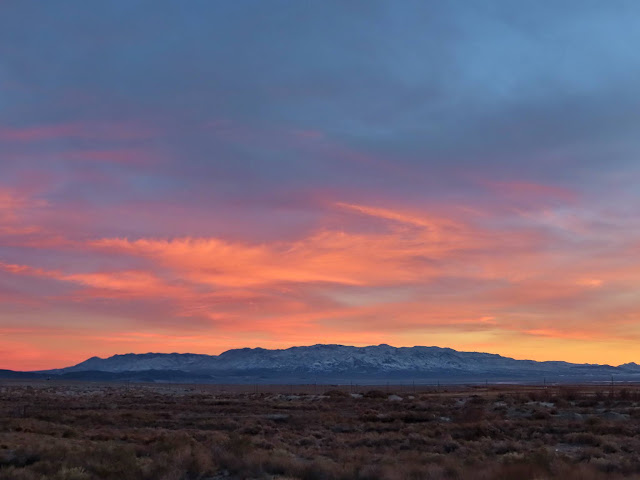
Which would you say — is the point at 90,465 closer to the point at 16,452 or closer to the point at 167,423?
the point at 16,452

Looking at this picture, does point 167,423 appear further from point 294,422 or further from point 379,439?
point 379,439

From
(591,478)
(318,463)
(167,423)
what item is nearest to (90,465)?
(318,463)

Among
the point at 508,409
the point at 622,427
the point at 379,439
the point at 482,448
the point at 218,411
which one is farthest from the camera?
the point at 218,411

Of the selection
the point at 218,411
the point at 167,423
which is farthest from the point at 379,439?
the point at 218,411

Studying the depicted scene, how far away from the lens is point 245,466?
19656 millimetres

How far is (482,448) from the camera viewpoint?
25.1 m

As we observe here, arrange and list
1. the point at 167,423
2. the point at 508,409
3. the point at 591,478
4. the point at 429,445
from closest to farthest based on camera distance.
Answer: the point at 591,478 → the point at 429,445 → the point at 167,423 → the point at 508,409

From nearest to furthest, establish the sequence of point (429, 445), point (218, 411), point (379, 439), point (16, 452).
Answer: point (16, 452)
point (429, 445)
point (379, 439)
point (218, 411)

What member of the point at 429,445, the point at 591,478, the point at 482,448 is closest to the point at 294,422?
the point at 429,445

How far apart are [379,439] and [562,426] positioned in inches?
469

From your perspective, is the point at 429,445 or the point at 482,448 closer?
the point at 482,448

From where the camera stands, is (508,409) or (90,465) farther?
(508,409)

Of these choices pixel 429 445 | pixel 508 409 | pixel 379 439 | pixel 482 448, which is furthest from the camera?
pixel 508 409

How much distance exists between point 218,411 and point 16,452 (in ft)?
112
